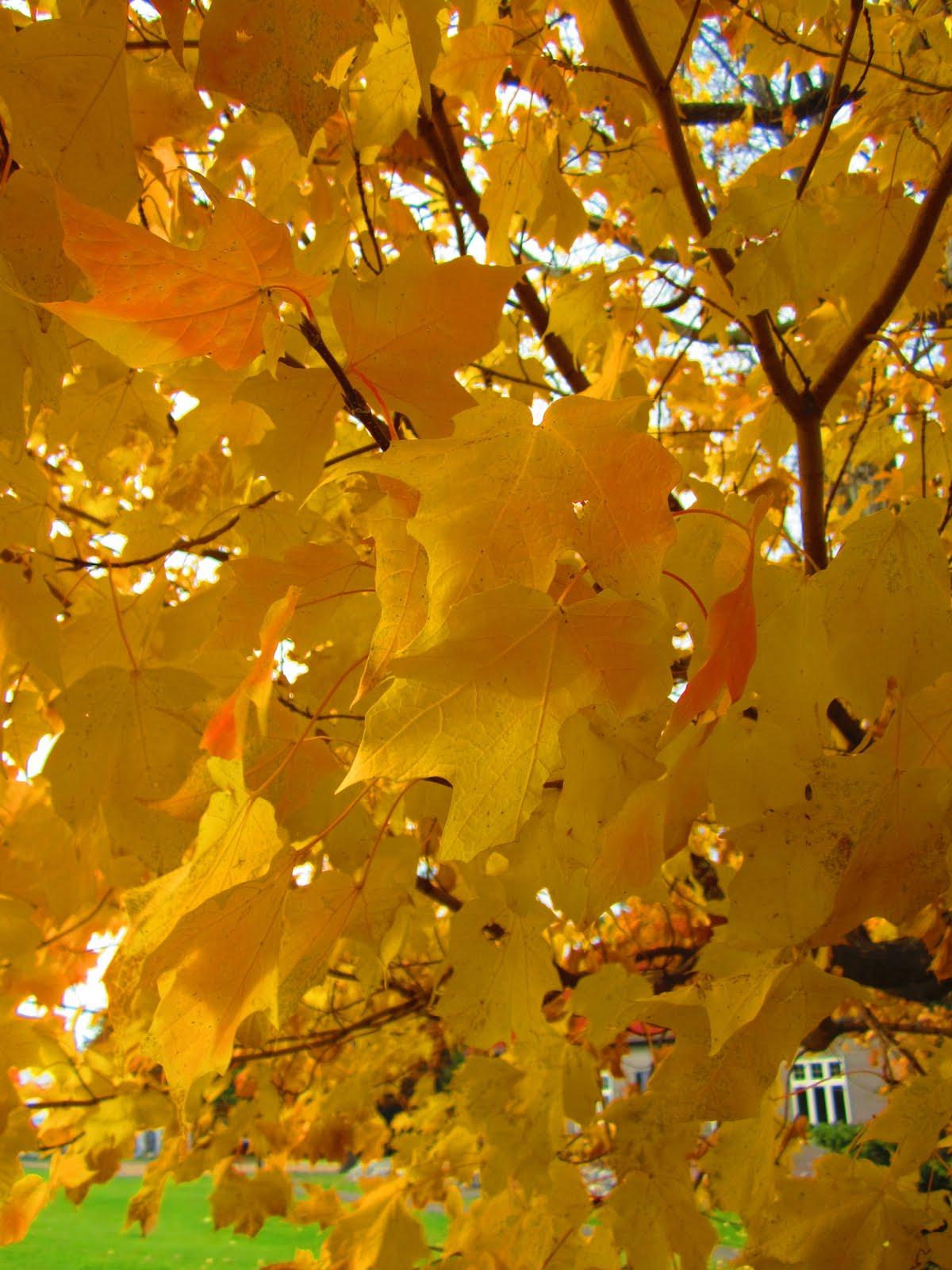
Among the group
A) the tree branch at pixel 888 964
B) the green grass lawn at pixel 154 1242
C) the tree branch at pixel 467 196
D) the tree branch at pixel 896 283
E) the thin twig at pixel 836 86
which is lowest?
the green grass lawn at pixel 154 1242

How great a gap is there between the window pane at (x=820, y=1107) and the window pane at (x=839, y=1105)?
0.12 m

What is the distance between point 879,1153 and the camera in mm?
6234

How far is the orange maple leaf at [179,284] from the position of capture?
1.66ft

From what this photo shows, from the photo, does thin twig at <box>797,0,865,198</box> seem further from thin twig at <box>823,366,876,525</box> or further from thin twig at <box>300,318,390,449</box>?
thin twig at <box>300,318,390,449</box>

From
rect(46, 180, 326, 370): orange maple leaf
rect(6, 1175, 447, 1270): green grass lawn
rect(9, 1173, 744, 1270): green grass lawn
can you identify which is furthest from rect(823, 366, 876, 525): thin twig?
rect(6, 1175, 447, 1270): green grass lawn

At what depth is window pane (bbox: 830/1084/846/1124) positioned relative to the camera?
1112cm

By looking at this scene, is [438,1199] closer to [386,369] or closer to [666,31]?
[386,369]

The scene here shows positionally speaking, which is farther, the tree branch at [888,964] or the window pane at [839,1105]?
the window pane at [839,1105]

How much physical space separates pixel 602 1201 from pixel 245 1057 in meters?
0.76

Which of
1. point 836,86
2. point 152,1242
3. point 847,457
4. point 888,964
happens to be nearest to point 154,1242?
point 152,1242

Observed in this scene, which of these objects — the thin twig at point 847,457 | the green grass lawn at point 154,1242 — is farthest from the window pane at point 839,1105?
the thin twig at point 847,457

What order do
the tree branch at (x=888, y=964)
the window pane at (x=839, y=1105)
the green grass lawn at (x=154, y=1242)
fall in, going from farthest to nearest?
the window pane at (x=839, y=1105) → the green grass lawn at (x=154, y=1242) → the tree branch at (x=888, y=964)

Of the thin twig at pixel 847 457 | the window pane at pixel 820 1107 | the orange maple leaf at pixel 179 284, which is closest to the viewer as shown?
the orange maple leaf at pixel 179 284

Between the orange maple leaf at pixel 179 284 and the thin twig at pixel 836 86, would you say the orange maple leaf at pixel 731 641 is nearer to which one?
the orange maple leaf at pixel 179 284
